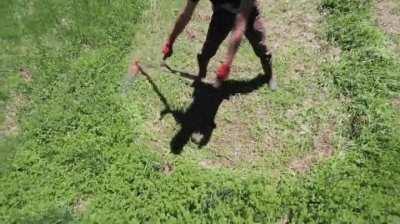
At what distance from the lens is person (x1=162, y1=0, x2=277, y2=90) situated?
19.3ft

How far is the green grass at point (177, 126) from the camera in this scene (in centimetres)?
605

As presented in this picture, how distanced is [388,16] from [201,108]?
2948mm

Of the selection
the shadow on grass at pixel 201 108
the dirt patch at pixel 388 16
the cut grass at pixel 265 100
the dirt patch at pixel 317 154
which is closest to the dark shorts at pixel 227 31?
the shadow on grass at pixel 201 108

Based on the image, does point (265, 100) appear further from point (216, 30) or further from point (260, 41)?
point (216, 30)

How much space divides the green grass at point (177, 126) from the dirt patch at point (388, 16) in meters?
0.20

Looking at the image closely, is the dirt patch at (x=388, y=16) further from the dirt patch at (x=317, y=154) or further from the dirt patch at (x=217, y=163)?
the dirt patch at (x=217, y=163)

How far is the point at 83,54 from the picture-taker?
7.79 m

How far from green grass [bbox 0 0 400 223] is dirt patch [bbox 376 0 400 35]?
0.64 ft

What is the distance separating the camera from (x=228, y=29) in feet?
20.8

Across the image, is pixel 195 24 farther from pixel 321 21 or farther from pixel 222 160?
pixel 222 160

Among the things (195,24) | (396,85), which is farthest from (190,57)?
(396,85)

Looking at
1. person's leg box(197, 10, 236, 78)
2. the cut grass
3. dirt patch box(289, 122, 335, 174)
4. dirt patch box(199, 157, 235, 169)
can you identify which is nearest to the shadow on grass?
the cut grass

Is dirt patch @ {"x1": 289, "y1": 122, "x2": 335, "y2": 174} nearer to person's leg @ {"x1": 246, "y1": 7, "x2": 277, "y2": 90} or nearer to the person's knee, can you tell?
person's leg @ {"x1": 246, "y1": 7, "x2": 277, "y2": 90}

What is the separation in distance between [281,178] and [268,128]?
0.74m
